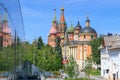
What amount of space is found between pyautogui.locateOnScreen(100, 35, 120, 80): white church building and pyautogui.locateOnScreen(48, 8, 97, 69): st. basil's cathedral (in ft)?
191

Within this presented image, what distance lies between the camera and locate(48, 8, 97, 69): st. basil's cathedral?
143 m

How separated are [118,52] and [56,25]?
369ft

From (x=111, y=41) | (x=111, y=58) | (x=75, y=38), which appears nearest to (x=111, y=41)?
(x=111, y=41)

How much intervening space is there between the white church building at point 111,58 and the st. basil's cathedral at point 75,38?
58.2m

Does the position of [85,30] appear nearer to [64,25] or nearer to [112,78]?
[64,25]

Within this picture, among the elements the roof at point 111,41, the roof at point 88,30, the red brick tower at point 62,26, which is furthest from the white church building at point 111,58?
the red brick tower at point 62,26

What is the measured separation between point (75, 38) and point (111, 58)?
251 ft

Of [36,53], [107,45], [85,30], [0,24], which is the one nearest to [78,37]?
[85,30]

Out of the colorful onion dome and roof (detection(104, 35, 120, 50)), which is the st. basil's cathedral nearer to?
the colorful onion dome

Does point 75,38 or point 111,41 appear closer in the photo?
point 111,41

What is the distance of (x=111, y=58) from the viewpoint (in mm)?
75625

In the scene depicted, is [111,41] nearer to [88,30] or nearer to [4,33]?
[88,30]

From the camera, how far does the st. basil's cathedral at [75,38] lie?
470 feet

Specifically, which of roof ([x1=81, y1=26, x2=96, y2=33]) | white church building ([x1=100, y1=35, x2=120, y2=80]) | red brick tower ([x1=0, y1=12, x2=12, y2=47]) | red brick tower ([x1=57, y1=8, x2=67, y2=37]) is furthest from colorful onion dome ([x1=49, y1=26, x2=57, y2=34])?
red brick tower ([x1=0, y1=12, x2=12, y2=47])
